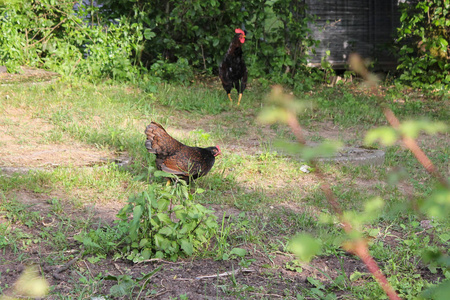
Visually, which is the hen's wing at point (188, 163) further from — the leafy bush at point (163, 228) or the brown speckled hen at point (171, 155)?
the leafy bush at point (163, 228)

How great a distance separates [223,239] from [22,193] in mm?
1756

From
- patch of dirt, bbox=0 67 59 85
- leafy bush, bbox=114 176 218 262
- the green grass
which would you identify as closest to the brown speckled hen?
the green grass

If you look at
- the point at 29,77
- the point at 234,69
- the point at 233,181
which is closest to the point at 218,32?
the point at 234,69

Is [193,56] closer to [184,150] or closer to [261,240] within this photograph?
[184,150]

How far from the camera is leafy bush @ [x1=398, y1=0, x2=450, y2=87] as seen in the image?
8.25m

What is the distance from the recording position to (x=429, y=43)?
27.4 feet

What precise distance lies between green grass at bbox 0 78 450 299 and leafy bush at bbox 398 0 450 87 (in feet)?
Result: 3.31

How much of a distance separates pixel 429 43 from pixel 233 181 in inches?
230

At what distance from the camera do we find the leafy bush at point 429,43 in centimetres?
825

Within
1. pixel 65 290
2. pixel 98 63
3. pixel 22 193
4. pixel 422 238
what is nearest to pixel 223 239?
pixel 65 290

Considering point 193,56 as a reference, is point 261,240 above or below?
below

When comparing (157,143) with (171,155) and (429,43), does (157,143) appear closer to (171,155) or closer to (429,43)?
(171,155)

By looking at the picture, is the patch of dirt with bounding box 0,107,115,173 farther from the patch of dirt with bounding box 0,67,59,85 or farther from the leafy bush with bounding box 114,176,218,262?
the leafy bush with bounding box 114,176,218,262

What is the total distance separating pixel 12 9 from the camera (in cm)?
763
